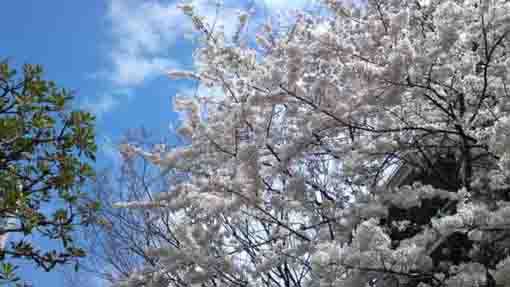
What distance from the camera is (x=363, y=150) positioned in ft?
13.5

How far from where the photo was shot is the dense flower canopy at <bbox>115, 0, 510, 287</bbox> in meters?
2.96

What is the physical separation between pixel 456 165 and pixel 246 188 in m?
2.14

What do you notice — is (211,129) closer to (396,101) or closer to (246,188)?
(246,188)

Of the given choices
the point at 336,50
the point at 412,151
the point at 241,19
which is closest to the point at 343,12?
the point at 241,19

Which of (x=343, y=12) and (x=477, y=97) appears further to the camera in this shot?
(x=343, y=12)

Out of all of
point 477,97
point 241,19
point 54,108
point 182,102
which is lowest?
point 477,97

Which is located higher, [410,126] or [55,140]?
→ [55,140]

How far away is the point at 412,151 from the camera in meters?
4.57

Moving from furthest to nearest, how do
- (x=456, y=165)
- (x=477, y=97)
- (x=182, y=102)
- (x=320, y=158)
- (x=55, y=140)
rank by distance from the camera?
1. (x=182, y=102)
2. (x=320, y=158)
3. (x=456, y=165)
4. (x=477, y=97)
5. (x=55, y=140)

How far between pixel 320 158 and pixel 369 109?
1484mm

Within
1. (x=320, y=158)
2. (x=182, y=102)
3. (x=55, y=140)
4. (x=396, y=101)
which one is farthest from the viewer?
(x=182, y=102)

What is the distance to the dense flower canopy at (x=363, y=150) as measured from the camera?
296cm

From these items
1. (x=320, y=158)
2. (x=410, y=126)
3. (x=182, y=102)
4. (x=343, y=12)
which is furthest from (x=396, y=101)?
(x=182, y=102)

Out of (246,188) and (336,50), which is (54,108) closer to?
(246,188)
